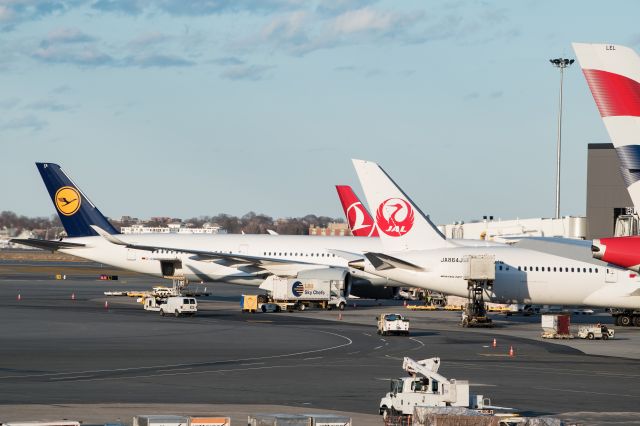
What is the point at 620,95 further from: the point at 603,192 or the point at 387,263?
the point at 603,192

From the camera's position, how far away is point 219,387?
37938mm

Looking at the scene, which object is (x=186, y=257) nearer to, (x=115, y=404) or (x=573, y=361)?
→ (x=573, y=361)

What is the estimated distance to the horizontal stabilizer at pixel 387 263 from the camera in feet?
229

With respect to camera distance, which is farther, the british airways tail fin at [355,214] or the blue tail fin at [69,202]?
the british airways tail fin at [355,214]

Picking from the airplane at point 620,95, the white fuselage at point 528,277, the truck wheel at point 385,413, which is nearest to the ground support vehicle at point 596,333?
the white fuselage at point 528,277

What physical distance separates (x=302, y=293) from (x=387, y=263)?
45.2ft

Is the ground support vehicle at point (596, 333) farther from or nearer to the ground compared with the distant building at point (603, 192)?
nearer to the ground

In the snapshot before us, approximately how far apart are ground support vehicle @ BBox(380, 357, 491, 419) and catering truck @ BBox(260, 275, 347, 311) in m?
50.6

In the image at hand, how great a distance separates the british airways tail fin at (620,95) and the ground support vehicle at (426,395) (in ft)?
23.7

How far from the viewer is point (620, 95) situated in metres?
28.3

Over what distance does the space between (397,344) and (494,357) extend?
7114 millimetres

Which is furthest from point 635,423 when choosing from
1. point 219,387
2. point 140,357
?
point 140,357

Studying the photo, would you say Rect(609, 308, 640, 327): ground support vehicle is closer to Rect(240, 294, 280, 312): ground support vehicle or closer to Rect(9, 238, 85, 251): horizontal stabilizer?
Rect(240, 294, 280, 312): ground support vehicle

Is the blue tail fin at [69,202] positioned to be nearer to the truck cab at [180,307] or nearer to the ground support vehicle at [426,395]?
the truck cab at [180,307]
